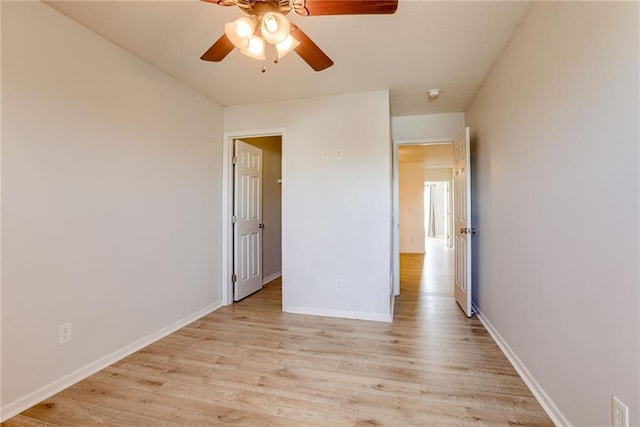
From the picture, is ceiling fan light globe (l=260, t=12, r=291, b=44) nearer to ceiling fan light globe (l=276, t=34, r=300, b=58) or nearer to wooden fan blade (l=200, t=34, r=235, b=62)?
ceiling fan light globe (l=276, t=34, r=300, b=58)

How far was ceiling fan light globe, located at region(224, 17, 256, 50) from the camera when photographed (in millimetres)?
1449

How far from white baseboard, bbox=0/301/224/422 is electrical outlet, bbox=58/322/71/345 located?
0.74ft

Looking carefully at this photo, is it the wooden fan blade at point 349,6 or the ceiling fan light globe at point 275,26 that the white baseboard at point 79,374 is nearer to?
the ceiling fan light globe at point 275,26

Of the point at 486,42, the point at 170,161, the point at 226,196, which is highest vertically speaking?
the point at 486,42

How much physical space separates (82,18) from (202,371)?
2.52 m

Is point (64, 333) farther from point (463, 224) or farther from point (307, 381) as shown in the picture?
point (463, 224)

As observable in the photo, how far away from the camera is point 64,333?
187 cm

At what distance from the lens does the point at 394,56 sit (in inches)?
91.8

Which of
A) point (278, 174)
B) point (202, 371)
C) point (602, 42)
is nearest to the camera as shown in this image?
point (602, 42)

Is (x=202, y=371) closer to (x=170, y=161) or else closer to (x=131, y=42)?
(x=170, y=161)

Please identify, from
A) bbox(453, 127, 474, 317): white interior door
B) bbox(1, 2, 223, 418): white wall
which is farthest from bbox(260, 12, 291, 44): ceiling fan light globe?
bbox(453, 127, 474, 317): white interior door

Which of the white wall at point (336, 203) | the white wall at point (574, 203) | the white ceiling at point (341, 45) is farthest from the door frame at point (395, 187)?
the white wall at point (574, 203)

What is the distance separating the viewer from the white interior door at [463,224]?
2.96 metres

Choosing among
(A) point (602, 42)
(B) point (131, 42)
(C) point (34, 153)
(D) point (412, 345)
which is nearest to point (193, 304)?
(C) point (34, 153)
